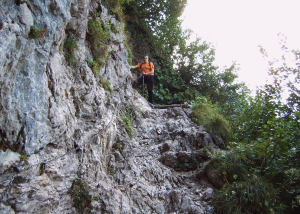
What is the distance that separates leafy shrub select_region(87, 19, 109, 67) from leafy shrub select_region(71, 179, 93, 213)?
4035 mm

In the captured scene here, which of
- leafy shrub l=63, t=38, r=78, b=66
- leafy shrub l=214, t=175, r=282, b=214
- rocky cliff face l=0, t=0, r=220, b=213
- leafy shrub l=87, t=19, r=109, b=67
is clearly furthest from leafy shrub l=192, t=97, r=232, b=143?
leafy shrub l=63, t=38, r=78, b=66

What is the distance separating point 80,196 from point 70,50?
3472 millimetres

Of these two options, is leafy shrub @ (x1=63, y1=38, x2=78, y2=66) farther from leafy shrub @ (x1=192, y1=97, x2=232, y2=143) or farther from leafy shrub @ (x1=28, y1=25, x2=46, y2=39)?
leafy shrub @ (x1=192, y1=97, x2=232, y2=143)

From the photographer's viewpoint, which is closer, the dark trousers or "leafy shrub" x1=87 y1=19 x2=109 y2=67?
"leafy shrub" x1=87 y1=19 x2=109 y2=67

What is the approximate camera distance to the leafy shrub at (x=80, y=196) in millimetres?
4094

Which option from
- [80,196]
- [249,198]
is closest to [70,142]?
[80,196]

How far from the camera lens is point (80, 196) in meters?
4.17

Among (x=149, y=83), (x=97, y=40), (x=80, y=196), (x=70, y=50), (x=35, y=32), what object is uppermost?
(x=149, y=83)

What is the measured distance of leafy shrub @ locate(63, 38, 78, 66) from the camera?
5.70 meters

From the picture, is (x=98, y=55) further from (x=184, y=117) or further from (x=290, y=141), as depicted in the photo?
(x=290, y=141)

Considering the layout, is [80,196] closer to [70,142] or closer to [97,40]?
[70,142]

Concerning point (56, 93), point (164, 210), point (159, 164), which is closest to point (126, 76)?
point (159, 164)

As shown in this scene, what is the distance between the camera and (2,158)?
131 inches

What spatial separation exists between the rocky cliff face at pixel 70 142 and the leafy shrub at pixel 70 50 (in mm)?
122
